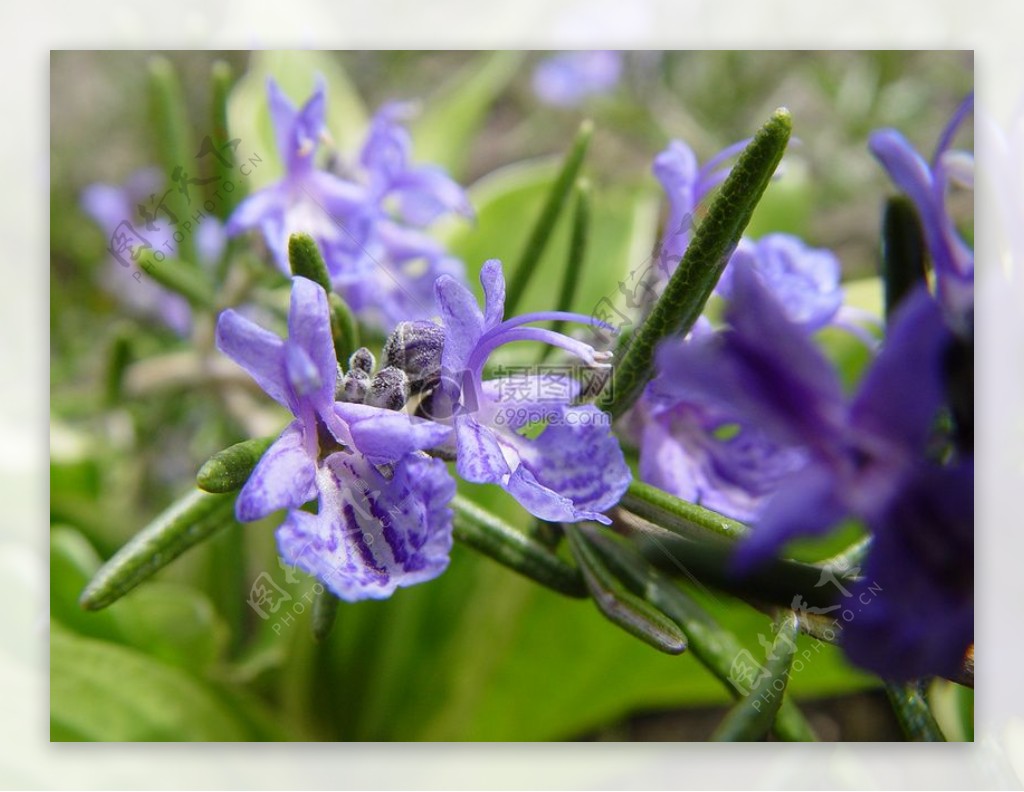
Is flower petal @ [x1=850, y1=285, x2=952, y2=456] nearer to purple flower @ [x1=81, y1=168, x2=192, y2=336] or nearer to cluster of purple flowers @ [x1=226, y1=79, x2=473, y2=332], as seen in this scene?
cluster of purple flowers @ [x1=226, y1=79, x2=473, y2=332]

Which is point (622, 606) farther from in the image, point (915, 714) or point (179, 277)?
point (179, 277)

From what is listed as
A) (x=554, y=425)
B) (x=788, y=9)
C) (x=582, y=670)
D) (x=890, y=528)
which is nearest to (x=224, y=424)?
(x=582, y=670)

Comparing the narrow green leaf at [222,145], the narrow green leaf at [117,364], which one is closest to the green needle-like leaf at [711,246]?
the narrow green leaf at [222,145]

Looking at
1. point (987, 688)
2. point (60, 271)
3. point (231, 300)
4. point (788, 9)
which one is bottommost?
point (987, 688)

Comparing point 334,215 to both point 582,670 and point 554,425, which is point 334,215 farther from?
point 582,670

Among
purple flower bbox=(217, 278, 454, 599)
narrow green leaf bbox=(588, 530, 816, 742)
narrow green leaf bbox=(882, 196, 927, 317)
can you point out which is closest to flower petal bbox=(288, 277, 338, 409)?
purple flower bbox=(217, 278, 454, 599)

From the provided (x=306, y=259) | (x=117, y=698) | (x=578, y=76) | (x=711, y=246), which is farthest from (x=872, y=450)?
(x=578, y=76)

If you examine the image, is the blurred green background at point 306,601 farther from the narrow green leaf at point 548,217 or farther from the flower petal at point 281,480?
the flower petal at point 281,480
